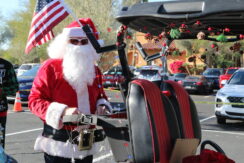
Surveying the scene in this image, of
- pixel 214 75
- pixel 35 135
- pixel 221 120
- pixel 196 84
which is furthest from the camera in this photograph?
pixel 214 75

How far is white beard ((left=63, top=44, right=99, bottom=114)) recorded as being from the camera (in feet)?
9.64

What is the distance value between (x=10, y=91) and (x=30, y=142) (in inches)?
102

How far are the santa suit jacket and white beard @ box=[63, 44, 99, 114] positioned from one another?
0.10 ft

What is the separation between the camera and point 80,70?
298 centimetres

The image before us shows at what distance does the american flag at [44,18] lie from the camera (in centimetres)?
317

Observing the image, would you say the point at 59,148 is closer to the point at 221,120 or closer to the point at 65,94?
the point at 65,94

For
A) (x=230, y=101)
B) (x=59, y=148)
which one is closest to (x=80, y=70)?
(x=59, y=148)

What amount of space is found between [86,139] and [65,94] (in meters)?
0.40

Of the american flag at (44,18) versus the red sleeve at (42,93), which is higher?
the american flag at (44,18)

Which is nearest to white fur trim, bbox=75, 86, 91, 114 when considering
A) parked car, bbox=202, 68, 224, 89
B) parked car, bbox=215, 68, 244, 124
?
parked car, bbox=215, 68, 244, 124

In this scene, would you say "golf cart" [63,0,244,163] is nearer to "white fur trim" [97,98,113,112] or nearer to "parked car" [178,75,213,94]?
"white fur trim" [97,98,113,112]

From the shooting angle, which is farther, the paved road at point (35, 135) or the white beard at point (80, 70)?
the paved road at point (35, 135)

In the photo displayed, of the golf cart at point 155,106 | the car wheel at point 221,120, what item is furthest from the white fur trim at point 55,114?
Result: the car wheel at point 221,120

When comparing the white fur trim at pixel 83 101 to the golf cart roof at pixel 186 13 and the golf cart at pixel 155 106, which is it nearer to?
the golf cart at pixel 155 106
